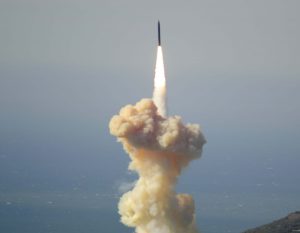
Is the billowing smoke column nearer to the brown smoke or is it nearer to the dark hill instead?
the brown smoke

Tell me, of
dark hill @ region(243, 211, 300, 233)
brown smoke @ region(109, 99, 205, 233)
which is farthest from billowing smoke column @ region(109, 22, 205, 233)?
dark hill @ region(243, 211, 300, 233)

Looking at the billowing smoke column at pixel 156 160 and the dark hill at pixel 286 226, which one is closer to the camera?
the billowing smoke column at pixel 156 160

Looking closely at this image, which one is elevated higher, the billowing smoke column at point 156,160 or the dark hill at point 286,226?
the dark hill at point 286,226

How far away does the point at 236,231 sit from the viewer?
192000 millimetres

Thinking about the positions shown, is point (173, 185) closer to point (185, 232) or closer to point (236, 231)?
point (185, 232)

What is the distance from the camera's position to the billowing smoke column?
2844 inches

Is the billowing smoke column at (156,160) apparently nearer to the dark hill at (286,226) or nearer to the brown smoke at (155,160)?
the brown smoke at (155,160)

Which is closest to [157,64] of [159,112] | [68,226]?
[159,112]

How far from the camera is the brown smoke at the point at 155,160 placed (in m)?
72.2

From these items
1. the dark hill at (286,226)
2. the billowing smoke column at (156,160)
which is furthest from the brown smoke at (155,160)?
the dark hill at (286,226)

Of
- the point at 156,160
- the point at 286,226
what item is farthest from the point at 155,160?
the point at 286,226

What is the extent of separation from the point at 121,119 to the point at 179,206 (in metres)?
8.27

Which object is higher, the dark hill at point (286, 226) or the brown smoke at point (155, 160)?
the dark hill at point (286, 226)

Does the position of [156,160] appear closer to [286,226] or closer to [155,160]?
[155,160]
